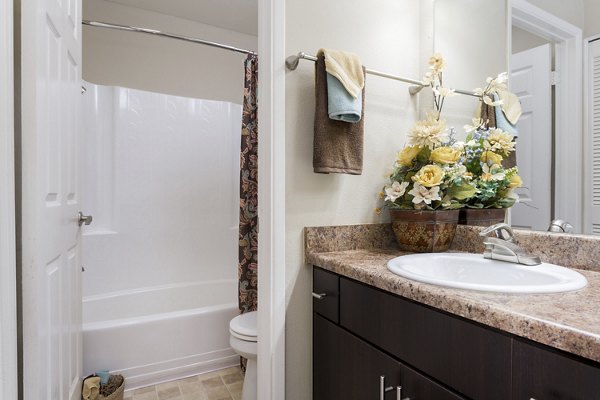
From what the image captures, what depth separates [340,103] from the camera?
3.89ft

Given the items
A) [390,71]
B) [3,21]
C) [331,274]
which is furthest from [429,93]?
[3,21]

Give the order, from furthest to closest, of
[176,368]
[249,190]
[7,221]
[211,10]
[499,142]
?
[211,10], [176,368], [249,190], [499,142], [7,221]

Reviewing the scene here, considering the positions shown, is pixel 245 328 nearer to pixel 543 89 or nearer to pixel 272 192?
pixel 272 192

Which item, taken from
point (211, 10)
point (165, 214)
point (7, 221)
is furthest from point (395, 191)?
point (211, 10)

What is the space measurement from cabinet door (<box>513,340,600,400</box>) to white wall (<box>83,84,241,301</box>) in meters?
2.60

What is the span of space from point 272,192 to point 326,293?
0.41 meters

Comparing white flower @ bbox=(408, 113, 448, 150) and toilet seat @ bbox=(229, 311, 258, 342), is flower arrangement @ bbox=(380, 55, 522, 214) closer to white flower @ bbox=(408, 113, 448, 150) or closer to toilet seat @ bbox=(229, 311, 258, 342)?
white flower @ bbox=(408, 113, 448, 150)

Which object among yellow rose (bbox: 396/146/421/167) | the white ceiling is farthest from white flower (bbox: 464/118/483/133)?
Result: the white ceiling

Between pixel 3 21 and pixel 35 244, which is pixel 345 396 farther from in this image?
pixel 3 21

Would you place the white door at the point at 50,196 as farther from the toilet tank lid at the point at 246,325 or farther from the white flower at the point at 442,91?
the white flower at the point at 442,91

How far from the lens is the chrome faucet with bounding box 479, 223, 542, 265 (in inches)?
38.8

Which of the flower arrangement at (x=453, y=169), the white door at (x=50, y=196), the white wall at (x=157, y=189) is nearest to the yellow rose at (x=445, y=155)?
the flower arrangement at (x=453, y=169)

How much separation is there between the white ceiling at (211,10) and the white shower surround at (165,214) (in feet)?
2.19

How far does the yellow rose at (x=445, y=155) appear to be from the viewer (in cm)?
126
